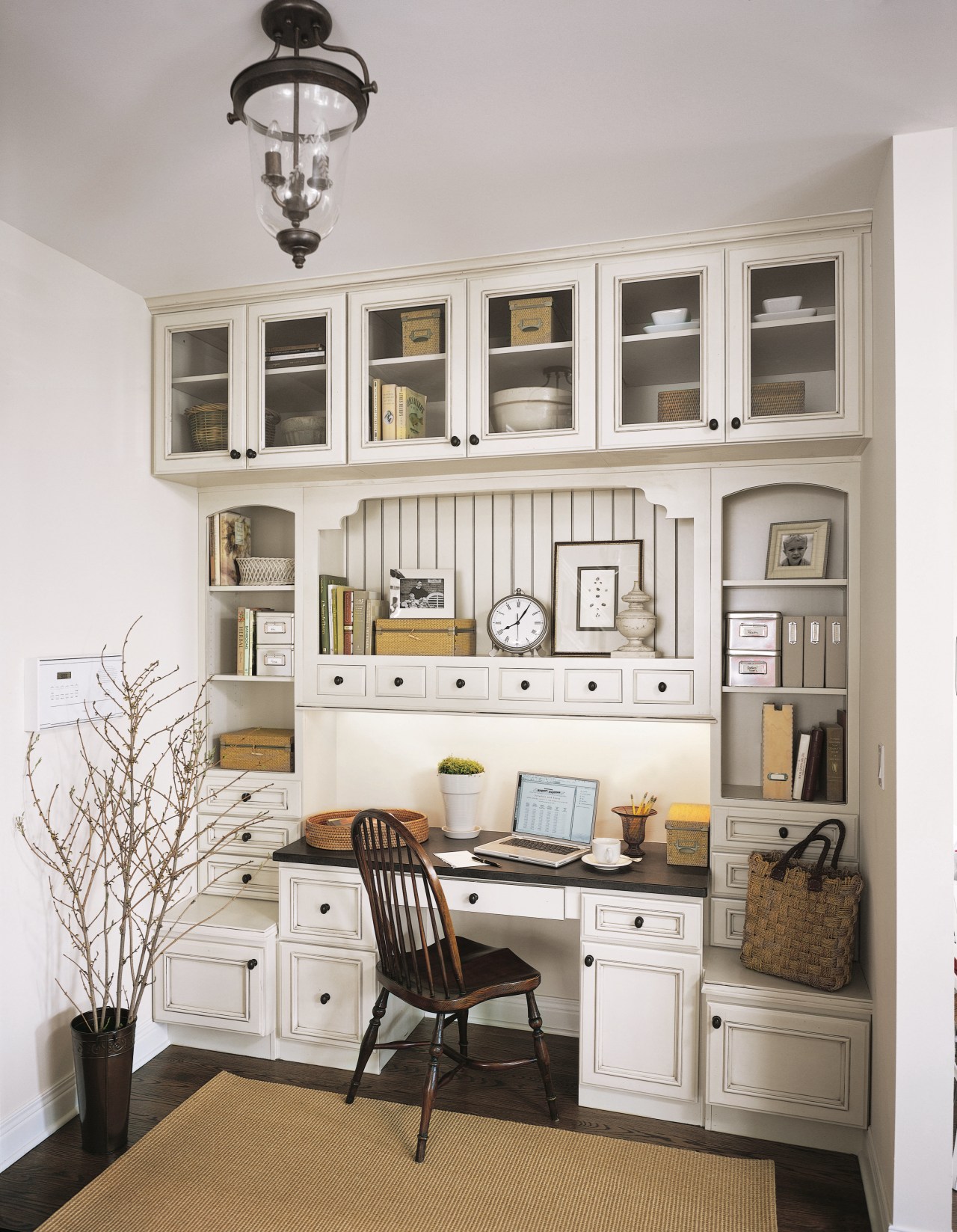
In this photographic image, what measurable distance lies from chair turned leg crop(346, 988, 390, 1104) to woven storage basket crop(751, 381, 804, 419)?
2143mm

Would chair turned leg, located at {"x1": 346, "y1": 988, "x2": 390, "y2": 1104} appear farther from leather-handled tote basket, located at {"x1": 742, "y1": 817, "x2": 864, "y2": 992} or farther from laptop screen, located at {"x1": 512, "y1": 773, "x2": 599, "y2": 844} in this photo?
leather-handled tote basket, located at {"x1": 742, "y1": 817, "x2": 864, "y2": 992}

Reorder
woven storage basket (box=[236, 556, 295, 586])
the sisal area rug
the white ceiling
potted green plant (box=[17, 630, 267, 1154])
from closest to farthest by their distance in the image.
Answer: the white ceiling < the sisal area rug < potted green plant (box=[17, 630, 267, 1154]) < woven storage basket (box=[236, 556, 295, 586])

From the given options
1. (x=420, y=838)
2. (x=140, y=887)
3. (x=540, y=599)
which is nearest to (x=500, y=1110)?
(x=420, y=838)

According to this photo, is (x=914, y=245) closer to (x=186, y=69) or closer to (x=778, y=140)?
(x=778, y=140)

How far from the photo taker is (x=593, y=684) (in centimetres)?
298

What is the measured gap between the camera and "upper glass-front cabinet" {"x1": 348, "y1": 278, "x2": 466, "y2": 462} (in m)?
2.91

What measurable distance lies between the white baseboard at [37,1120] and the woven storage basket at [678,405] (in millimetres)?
2796

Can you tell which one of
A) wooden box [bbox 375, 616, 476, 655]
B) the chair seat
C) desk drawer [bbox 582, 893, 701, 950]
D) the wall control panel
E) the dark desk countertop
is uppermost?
wooden box [bbox 375, 616, 476, 655]

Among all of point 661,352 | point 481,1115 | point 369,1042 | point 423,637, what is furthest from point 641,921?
point 661,352

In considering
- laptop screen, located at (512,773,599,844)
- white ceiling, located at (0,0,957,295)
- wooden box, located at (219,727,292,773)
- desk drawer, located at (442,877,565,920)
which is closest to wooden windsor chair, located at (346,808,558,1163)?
desk drawer, located at (442,877,565,920)

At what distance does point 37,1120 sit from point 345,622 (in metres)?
1.85

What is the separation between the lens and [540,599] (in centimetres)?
332

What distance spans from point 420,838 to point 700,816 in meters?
1.00

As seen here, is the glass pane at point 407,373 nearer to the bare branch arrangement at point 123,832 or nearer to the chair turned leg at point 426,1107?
the bare branch arrangement at point 123,832
